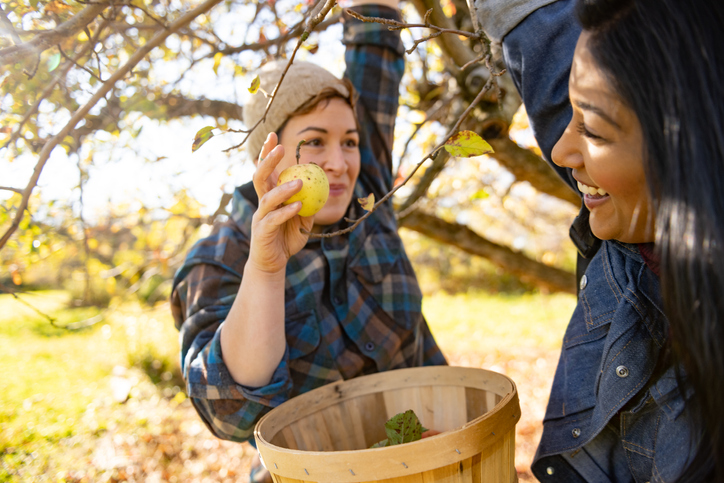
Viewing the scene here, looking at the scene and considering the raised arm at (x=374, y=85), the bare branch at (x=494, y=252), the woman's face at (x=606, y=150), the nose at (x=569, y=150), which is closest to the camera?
the woman's face at (x=606, y=150)

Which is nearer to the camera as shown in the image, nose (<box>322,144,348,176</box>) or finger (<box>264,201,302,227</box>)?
finger (<box>264,201,302,227</box>)

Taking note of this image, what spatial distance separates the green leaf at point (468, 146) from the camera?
3.12 ft

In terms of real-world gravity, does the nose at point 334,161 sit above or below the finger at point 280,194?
above

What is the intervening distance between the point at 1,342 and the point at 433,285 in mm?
8267

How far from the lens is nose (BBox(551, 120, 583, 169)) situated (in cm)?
89

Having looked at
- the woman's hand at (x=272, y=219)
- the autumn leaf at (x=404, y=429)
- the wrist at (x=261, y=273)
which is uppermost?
the woman's hand at (x=272, y=219)

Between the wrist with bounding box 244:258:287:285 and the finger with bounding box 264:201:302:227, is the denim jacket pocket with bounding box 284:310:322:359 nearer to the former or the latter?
the wrist with bounding box 244:258:287:285

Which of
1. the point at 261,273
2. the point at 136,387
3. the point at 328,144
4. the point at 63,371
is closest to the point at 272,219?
the point at 261,273

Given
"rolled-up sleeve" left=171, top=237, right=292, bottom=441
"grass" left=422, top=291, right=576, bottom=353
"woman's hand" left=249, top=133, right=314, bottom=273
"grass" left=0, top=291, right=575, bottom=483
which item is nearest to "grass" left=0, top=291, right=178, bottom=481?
"grass" left=0, top=291, right=575, bottom=483

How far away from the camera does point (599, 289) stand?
1.12 m

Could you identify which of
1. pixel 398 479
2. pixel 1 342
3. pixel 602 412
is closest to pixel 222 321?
pixel 398 479

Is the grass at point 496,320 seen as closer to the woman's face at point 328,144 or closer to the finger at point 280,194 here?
the woman's face at point 328,144

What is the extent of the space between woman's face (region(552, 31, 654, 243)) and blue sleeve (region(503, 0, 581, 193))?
266 mm

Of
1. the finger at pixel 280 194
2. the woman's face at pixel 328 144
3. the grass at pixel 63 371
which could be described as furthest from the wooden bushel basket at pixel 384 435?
the grass at pixel 63 371
